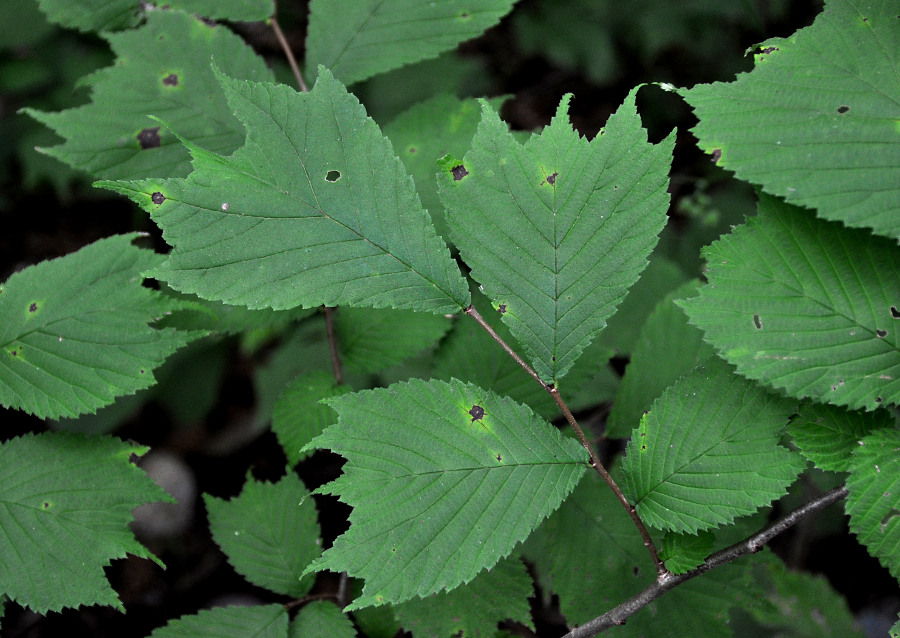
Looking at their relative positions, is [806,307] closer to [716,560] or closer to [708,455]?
[708,455]

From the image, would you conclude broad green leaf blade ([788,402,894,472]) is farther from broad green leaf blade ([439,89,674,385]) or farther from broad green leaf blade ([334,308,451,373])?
broad green leaf blade ([334,308,451,373])

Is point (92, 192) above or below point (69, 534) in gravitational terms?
above

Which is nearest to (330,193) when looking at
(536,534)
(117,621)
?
(536,534)

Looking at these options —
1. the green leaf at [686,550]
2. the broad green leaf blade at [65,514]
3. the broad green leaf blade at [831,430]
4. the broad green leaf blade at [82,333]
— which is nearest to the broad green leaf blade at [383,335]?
the broad green leaf blade at [82,333]

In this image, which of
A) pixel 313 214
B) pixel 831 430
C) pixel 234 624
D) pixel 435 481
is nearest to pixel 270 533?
pixel 234 624

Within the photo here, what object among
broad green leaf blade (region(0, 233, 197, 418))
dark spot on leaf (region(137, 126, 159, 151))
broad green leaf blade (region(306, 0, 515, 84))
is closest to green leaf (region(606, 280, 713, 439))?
broad green leaf blade (region(306, 0, 515, 84))

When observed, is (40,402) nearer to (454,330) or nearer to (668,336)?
(454,330)

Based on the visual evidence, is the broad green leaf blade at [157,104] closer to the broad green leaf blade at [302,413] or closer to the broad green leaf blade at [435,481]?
the broad green leaf blade at [302,413]
